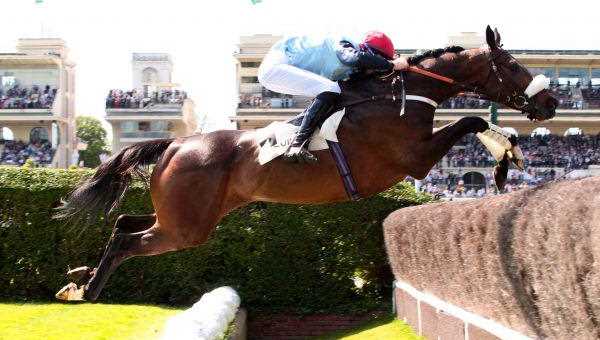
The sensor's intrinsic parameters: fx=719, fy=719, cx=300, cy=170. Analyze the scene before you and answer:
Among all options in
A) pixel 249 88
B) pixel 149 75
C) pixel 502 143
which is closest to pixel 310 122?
pixel 502 143

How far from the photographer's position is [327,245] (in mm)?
11273

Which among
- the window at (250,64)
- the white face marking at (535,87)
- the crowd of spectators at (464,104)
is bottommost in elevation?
the white face marking at (535,87)

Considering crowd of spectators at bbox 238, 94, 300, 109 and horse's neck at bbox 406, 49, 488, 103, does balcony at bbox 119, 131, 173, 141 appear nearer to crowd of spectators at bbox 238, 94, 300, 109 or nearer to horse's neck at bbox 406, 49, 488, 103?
crowd of spectators at bbox 238, 94, 300, 109

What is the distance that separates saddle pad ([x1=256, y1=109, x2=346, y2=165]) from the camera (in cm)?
513

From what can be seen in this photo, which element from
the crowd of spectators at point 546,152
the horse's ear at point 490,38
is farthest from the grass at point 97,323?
the crowd of spectators at point 546,152

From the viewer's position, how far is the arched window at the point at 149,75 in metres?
70.2

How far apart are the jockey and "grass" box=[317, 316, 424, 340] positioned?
4.14 metres

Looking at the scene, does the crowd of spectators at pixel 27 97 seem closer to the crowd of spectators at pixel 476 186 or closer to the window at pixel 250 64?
the window at pixel 250 64

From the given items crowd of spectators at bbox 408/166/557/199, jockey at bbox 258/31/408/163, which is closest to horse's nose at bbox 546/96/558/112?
jockey at bbox 258/31/408/163

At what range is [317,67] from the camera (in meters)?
5.43

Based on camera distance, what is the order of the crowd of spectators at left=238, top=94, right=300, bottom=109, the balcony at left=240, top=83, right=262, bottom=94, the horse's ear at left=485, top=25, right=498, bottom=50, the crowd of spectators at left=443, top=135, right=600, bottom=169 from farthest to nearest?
the balcony at left=240, top=83, right=262, bottom=94 < the crowd of spectators at left=238, top=94, right=300, bottom=109 < the crowd of spectators at left=443, top=135, right=600, bottom=169 < the horse's ear at left=485, top=25, right=498, bottom=50

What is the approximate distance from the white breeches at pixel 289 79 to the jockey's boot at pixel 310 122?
2.7 inches

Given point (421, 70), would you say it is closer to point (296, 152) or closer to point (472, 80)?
point (472, 80)

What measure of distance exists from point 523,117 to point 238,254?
37.1 m
